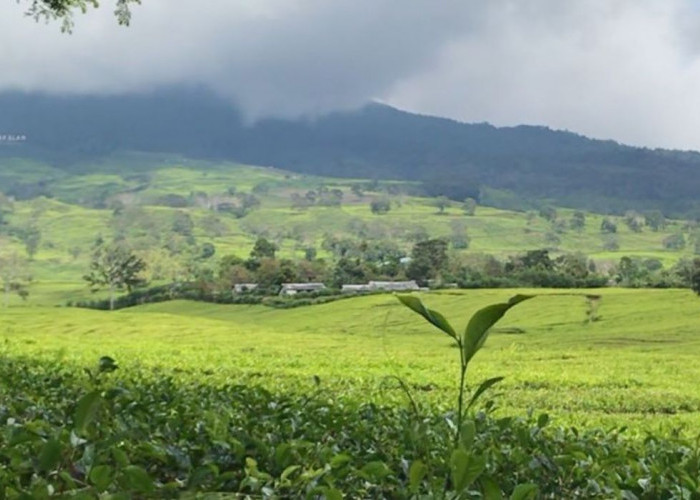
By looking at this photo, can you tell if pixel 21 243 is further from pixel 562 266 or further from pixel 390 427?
pixel 390 427

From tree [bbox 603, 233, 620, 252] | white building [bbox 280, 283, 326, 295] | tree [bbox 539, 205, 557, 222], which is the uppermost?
tree [bbox 539, 205, 557, 222]

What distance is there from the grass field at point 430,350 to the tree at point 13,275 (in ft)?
118

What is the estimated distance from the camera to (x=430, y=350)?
3494 centimetres

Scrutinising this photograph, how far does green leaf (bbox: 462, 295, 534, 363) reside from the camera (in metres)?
1.56

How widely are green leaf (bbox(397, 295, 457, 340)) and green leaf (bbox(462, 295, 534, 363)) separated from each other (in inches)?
1.2

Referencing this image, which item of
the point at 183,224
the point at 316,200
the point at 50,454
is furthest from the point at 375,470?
the point at 316,200

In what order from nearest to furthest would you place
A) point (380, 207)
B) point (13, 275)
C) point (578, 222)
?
point (13, 275)
point (578, 222)
point (380, 207)

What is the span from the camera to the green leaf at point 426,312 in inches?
63.1

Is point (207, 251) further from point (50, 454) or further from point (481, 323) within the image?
point (481, 323)

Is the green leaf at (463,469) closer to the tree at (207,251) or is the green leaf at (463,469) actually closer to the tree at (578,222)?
the tree at (207,251)

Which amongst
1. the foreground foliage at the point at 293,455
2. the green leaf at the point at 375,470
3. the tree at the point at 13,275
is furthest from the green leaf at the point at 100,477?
the tree at the point at 13,275

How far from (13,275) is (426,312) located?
124m

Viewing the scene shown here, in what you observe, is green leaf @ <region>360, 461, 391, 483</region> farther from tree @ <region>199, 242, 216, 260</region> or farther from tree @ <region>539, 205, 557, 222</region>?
tree @ <region>539, 205, 557, 222</region>

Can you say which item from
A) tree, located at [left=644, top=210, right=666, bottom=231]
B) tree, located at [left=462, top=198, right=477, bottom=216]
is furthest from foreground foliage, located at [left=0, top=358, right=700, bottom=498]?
tree, located at [left=462, top=198, right=477, bottom=216]
